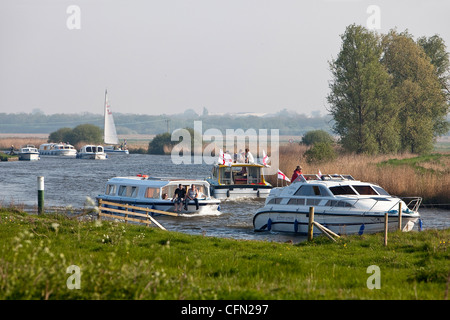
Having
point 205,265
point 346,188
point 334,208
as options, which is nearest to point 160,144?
point 346,188

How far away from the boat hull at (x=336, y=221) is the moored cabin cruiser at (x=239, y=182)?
1411 centimetres

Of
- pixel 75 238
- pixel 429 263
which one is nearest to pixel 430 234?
pixel 429 263

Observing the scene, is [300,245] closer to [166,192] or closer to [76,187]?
[166,192]

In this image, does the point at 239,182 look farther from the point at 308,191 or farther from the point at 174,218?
the point at 308,191

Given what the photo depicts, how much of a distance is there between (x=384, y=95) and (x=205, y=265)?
174 feet

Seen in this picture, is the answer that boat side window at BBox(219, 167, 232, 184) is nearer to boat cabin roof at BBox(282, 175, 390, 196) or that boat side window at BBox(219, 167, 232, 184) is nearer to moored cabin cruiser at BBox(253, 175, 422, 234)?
moored cabin cruiser at BBox(253, 175, 422, 234)

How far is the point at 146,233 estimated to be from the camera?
20453mm

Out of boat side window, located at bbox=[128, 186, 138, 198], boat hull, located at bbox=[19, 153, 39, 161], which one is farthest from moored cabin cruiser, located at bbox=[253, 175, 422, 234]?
boat hull, located at bbox=[19, 153, 39, 161]

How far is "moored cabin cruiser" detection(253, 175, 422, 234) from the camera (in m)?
25.8

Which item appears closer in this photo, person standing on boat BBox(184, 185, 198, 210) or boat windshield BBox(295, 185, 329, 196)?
boat windshield BBox(295, 185, 329, 196)

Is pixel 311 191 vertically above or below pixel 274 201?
above

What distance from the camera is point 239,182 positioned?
149ft

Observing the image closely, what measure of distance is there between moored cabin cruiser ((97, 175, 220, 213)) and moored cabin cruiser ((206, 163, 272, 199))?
6416 mm

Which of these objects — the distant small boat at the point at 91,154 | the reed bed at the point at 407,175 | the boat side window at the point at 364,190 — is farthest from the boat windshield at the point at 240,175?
the distant small boat at the point at 91,154
